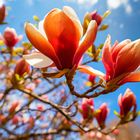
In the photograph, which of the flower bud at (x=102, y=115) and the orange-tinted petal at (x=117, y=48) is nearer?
the orange-tinted petal at (x=117, y=48)

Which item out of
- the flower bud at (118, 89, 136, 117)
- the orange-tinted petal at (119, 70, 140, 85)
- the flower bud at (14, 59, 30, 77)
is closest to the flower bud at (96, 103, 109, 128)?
the flower bud at (118, 89, 136, 117)

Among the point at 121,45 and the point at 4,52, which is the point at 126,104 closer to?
the point at 121,45

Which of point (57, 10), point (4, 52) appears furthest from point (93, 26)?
point (4, 52)

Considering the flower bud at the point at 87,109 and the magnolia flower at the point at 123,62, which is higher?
the magnolia flower at the point at 123,62

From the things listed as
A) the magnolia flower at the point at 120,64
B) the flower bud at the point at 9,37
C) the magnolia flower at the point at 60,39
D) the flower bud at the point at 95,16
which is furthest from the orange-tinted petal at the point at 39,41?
the flower bud at the point at 9,37

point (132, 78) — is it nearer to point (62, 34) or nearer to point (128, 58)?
point (128, 58)

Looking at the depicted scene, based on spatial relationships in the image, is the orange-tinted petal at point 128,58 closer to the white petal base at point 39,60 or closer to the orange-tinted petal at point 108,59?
the orange-tinted petal at point 108,59

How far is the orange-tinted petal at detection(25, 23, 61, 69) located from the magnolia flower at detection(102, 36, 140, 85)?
0.50 feet

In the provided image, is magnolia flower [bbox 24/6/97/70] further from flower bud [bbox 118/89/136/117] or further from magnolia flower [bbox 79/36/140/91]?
flower bud [bbox 118/89/136/117]

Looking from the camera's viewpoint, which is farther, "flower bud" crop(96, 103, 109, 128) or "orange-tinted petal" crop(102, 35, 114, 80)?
"flower bud" crop(96, 103, 109, 128)

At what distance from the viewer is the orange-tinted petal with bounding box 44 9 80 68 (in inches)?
32.1

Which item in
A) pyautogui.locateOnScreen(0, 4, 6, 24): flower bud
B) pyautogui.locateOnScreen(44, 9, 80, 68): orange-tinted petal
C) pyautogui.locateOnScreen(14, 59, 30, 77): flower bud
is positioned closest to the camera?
pyautogui.locateOnScreen(44, 9, 80, 68): orange-tinted petal

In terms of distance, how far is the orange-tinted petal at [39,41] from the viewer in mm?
832

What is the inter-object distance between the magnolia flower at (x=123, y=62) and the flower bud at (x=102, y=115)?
103 centimetres
